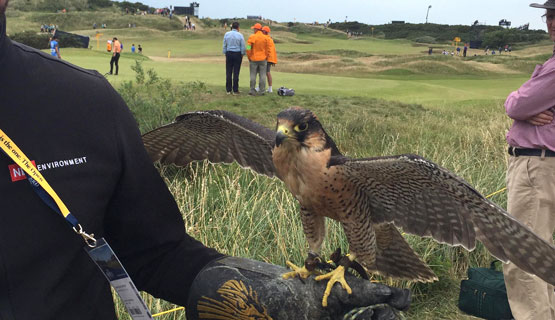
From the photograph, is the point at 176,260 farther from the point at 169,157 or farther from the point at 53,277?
the point at 169,157

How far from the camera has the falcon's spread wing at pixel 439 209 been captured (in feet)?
4.87

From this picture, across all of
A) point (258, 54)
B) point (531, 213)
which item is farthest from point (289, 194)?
point (258, 54)

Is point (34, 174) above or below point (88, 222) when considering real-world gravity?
above

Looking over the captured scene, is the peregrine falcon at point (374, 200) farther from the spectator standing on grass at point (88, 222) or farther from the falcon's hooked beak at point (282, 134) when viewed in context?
the spectator standing on grass at point (88, 222)

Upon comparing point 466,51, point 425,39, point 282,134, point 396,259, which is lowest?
point 396,259

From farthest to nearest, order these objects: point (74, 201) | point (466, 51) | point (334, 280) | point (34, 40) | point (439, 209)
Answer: point (466, 51) < point (34, 40) < point (439, 209) < point (334, 280) < point (74, 201)

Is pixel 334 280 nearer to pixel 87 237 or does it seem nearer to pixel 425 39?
pixel 87 237

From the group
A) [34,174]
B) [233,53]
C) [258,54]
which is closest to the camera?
[34,174]

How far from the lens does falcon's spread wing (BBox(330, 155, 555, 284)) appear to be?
4.87 feet

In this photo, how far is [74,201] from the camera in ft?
3.30

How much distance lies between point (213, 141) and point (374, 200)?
92 centimetres

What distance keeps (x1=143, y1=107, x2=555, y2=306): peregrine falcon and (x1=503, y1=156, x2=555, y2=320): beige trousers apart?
42.2 inches

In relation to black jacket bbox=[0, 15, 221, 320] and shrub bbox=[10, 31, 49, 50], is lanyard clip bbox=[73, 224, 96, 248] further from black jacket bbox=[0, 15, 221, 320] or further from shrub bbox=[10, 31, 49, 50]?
shrub bbox=[10, 31, 49, 50]

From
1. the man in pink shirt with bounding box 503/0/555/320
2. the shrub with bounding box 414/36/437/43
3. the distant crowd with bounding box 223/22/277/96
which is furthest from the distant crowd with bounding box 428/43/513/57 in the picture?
the man in pink shirt with bounding box 503/0/555/320
